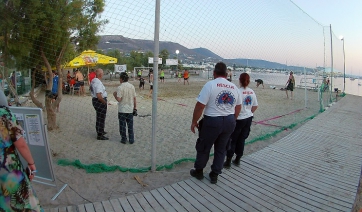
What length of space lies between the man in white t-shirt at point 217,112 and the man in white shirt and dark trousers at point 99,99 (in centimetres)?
290

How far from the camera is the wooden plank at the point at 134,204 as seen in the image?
289 centimetres

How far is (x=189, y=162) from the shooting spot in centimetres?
459

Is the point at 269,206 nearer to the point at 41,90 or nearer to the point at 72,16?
the point at 72,16

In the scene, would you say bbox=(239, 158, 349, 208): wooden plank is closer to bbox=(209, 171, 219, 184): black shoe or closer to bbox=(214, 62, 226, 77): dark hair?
bbox=(209, 171, 219, 184): black shoe

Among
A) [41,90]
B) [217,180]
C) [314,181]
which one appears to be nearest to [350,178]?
[314,181]

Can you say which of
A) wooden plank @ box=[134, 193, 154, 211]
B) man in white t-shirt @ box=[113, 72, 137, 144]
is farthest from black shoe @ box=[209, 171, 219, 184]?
man in white t-shirt @ box=[113, 72, 137, 144]

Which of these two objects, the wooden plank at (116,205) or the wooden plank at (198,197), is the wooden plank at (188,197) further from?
the wooden plank at (116,205)

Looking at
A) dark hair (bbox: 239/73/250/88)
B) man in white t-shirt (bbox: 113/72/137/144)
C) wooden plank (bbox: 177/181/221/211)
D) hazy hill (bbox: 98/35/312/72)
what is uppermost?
hazy hill (bbox: 98/35/312/72)

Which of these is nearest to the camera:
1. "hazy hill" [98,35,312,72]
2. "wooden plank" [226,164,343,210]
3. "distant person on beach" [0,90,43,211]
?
"distant person on beach" [0,90,43,211]

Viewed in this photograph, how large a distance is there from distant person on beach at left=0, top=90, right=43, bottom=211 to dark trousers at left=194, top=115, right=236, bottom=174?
2037 millimetres

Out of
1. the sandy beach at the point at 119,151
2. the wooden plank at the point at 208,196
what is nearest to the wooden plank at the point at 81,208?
the sandy beach at the point at 119,151

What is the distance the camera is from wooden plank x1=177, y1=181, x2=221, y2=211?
2994mm

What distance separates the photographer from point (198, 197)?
3.20 metres

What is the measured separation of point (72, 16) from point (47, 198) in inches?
148
